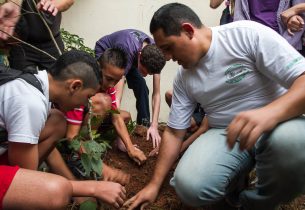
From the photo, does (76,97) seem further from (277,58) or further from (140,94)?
(140,94)

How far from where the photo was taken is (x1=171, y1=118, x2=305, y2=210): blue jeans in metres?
1.35

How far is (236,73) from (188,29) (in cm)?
26

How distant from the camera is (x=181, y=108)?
5.90 ft

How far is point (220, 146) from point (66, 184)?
24.4 inches

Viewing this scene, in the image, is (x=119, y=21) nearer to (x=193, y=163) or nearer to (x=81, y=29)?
(x=81, y=29)

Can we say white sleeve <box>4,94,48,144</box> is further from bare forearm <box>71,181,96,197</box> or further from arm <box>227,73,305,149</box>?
arm <box>227,73,305,149</box>

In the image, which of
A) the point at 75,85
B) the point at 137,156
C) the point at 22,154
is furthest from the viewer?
the point at 137,156

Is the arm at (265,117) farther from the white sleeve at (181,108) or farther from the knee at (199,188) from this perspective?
the white sleeve at (181,108)

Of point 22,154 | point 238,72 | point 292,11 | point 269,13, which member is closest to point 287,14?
point 292,11

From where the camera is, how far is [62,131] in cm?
166

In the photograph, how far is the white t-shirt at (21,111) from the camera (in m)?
1.33

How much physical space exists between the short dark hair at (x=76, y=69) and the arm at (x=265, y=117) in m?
0.58

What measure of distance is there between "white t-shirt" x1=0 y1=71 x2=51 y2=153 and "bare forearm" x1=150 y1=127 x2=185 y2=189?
0.58 meters

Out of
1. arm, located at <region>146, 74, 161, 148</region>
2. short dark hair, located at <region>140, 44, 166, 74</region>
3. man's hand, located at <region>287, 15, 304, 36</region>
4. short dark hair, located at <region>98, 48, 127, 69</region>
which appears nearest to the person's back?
man's hand, located at <region>287, 15, 304, 36</region>
